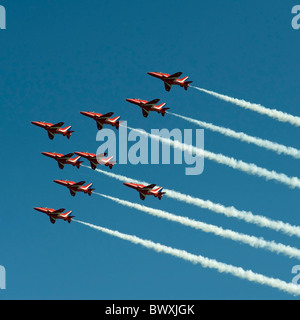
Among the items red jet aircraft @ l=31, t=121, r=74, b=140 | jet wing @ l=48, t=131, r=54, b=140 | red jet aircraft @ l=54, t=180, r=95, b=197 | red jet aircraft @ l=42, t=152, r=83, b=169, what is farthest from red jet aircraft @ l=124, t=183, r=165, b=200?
jet wing @ l=48, t=131, r=54, b=140

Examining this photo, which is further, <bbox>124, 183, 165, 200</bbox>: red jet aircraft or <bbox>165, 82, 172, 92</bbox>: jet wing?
<bbox>165, 82, 172, 92</bbox>: jet wing

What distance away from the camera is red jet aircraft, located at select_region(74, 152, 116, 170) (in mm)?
165250

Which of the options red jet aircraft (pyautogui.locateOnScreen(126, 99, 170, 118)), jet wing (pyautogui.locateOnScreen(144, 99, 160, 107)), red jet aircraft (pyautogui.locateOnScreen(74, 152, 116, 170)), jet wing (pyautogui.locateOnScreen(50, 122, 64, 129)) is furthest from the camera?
jet wing (pyautogui.locateOnScreen(50, 122, 64, 129))

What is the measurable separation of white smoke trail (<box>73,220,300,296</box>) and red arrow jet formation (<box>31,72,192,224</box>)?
421 inches

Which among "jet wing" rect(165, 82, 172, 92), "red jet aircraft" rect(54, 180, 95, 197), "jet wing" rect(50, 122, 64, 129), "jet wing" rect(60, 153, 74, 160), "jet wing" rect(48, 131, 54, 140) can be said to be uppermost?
"jet wing" rect(165, 82, 172, 92)

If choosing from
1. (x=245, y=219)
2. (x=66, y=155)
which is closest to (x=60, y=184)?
(x=66, y=155)

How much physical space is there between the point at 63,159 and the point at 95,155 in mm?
7158

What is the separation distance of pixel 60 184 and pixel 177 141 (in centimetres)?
2662

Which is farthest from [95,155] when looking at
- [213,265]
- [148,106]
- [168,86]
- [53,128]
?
[213,265]

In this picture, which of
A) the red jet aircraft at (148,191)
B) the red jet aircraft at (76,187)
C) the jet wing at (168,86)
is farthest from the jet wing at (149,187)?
the jet wing at (168,86)

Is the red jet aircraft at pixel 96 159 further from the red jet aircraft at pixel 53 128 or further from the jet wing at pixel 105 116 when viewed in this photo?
the jet wing at pixel 105 116

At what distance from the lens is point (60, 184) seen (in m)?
170

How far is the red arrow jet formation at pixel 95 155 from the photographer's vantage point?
163 m

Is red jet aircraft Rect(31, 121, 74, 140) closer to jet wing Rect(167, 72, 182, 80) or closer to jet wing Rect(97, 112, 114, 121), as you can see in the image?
jet wing Rect(97, 112, 114, 121)
